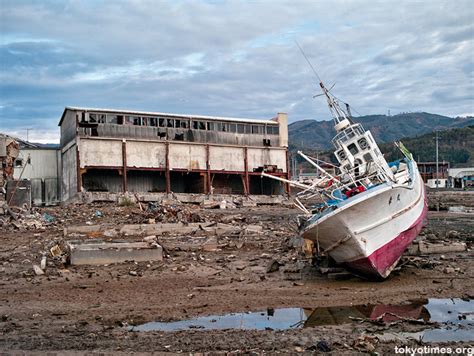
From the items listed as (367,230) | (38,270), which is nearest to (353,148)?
(367,230)

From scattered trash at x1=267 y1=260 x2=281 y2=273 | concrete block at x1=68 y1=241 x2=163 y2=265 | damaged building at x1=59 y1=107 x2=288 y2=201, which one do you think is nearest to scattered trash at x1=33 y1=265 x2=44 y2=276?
concrete block at x1=68 y1=241 x2=163 y2=265

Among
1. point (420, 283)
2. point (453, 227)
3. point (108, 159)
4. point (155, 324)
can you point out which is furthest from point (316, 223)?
point (108, 159)

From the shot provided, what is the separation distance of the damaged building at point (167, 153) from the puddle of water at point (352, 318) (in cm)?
2940

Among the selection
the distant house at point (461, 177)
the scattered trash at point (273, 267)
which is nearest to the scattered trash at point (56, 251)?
the scattered trash at point (273, 267)

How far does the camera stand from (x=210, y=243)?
15703 millimetres

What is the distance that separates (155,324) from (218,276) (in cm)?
392

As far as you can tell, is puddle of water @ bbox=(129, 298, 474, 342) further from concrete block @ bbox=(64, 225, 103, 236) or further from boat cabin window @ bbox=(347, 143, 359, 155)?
concrete block @ bbox=(64, 225, 103, 236)

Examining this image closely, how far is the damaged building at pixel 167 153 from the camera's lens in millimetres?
37250

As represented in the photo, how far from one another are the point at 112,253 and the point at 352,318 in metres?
6.76

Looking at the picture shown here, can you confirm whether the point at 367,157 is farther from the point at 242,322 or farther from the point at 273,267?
the point at 242,322

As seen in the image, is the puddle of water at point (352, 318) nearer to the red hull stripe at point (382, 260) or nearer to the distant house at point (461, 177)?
the red hull stripe at point (382, 260)

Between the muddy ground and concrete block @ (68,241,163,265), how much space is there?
0.93 ft

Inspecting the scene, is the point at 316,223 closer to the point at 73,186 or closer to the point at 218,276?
the point at 218,276

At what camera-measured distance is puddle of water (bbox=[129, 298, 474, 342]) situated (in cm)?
752
